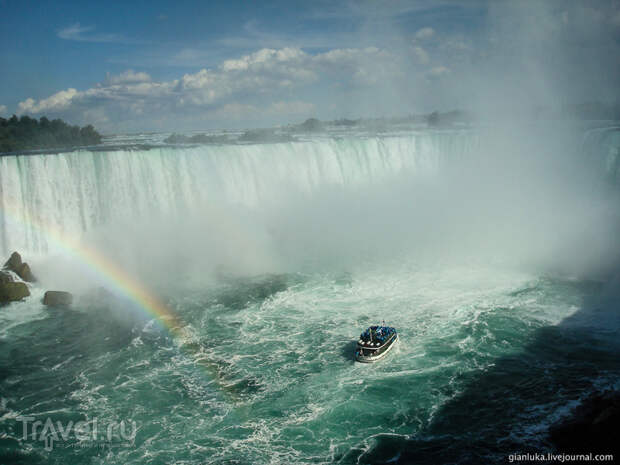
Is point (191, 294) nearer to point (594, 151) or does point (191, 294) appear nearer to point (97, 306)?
point (97, 306)

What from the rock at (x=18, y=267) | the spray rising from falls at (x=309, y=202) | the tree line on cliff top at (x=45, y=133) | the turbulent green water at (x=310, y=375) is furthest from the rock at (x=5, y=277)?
the tree line on cliff top at (x=45, y=133)

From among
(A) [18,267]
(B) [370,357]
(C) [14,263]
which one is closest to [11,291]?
(A) [18,267]

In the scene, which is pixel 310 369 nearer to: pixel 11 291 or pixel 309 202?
pixel 11 291

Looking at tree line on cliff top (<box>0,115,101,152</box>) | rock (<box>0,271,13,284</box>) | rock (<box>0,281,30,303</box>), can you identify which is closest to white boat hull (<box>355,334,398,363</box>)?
rock (<box>0,281,30,303</box>)

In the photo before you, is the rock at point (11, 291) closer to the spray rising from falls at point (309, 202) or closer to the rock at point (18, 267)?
the rock at point (18, 267)

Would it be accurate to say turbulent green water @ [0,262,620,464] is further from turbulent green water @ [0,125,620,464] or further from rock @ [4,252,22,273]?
rock @ [4,252,22,273]

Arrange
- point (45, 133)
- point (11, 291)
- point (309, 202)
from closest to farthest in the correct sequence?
point (11, 291), point (309, 202), point (45, 133)

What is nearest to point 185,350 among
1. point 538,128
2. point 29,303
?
point 29,303
